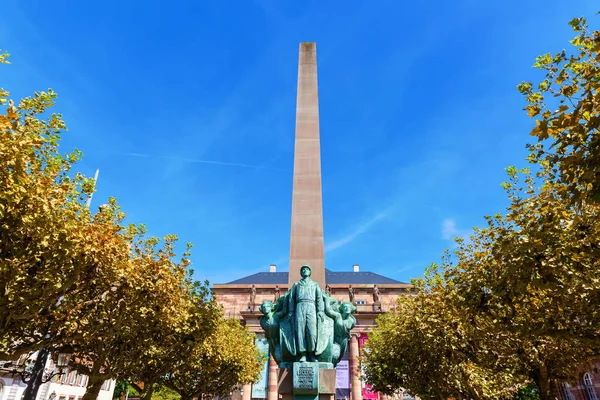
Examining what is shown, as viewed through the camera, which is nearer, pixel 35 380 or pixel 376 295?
pixel 35 380

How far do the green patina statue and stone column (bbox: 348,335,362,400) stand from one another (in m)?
37.2

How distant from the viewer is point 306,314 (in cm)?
910

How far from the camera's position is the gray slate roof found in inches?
2332

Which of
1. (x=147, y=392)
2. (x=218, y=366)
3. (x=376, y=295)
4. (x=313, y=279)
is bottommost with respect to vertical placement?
(x=147, y=392)

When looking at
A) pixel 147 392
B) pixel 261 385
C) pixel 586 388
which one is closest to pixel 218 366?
pixel 147 392

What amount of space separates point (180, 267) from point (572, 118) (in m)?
14.6

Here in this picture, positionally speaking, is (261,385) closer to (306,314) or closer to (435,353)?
(435,353)

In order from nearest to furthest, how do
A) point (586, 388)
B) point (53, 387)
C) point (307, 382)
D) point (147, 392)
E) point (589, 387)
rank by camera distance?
point (307, 382) → point (147, 392) → point (589, 387) → point (586, 388) → point (53, 387)

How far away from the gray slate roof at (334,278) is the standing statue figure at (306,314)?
50334 mm

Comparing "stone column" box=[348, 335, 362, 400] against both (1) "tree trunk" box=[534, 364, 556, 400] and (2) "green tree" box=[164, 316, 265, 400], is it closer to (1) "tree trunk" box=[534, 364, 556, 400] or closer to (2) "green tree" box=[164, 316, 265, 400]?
(2) "green tree" box=[164, 316, 265, 400]

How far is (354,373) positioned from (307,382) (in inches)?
1650

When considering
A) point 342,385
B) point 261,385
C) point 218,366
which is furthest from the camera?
point 261,385

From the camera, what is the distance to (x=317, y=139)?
13781 mm

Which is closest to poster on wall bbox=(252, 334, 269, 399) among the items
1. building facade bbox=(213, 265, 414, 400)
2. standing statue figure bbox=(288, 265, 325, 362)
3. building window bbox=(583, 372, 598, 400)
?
building facade bbox=(213, 265, 414, 400)
